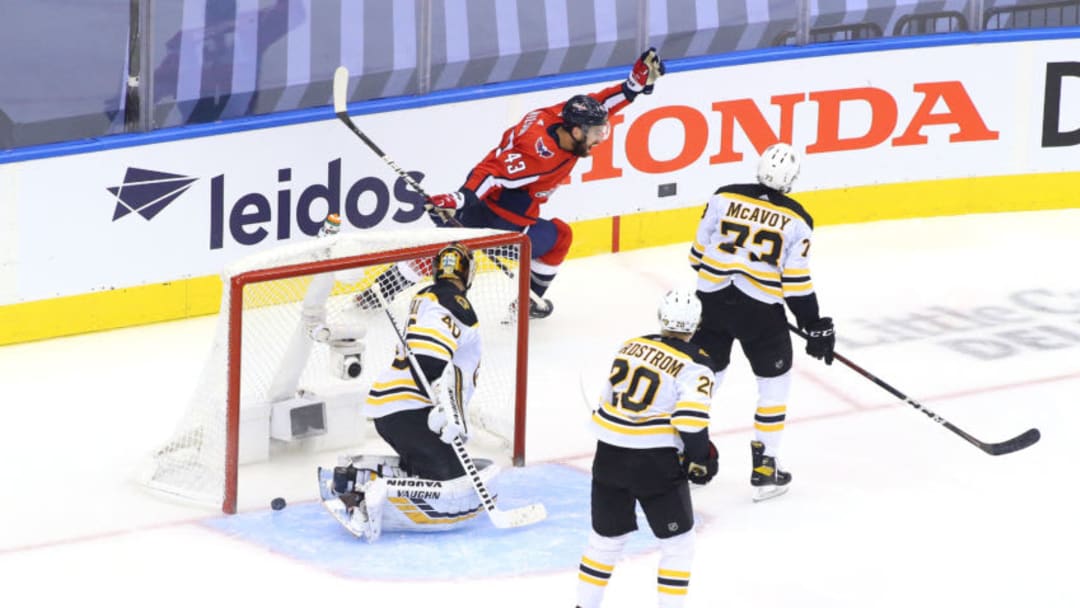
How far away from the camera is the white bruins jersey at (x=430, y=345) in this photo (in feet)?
19.3

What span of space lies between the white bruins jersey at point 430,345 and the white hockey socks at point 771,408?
96 centimetres

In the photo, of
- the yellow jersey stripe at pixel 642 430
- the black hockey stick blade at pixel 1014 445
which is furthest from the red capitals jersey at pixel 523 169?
the yellow jersey stripe at pixel 642 430

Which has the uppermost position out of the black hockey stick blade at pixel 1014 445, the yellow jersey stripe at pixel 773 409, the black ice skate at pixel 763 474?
the yellow jersey stripe at pixel 773 409

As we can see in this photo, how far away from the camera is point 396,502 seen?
6.00 m

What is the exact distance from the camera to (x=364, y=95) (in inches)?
335

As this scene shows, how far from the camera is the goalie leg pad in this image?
600 cm

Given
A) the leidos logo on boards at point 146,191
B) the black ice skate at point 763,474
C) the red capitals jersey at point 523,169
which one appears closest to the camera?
the black ice skate at point 763,474

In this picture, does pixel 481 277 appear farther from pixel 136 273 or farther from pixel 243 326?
pixel 136 273

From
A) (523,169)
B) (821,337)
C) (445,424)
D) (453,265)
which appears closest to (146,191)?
(523,169)

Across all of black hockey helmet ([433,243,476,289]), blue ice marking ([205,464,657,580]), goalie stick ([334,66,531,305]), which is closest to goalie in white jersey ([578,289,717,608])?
blue ice marking ([205,464,657,580])

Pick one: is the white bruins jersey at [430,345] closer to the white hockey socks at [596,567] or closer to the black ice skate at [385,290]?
the black ice skate at [385,290]

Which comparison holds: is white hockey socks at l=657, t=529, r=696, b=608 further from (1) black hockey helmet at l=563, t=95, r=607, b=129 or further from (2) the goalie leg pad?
(1) black hockey helmet at l=563, t=95, r=607, b=129

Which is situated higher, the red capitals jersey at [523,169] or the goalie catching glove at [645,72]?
the goalie catching glove at [645,72]

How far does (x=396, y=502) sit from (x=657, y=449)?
3.78ft
